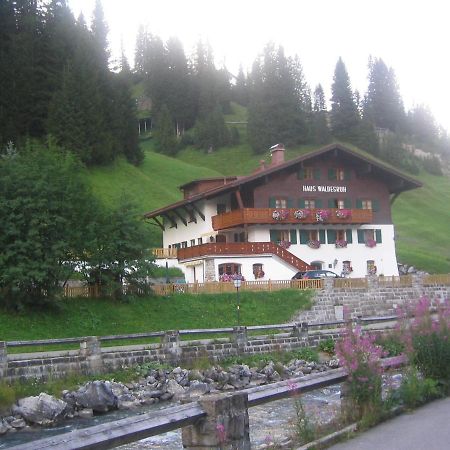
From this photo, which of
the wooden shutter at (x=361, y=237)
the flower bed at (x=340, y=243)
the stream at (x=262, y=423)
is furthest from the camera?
the wooden shutter at (x=361, y=237)

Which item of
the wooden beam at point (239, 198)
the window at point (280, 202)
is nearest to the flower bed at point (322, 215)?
the window at point (280, 202)

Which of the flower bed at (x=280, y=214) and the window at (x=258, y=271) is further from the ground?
the flower bed at (x=280, y=214)

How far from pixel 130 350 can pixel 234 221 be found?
23863mm

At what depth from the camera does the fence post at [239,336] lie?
2631cm

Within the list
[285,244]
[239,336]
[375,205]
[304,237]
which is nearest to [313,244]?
[304,237]

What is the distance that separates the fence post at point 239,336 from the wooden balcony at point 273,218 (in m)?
19.4

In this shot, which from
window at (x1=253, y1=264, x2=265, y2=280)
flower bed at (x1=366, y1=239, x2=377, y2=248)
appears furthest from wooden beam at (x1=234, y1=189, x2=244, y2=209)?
flower bed at (x1=366, y1=239, x2=377, y2=248)

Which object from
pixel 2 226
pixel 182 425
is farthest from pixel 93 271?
pixel 182 425

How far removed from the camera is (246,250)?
43.5 meters

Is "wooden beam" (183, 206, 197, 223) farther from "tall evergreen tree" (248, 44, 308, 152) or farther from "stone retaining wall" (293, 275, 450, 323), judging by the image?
"tall evergreen tree" (248, 44, 308, 152)

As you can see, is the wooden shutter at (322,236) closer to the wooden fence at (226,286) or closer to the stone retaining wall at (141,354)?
the wooden fence at (226,286)

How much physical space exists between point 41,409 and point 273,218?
1202 inches

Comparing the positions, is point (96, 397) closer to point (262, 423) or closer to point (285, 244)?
point (262, 423)

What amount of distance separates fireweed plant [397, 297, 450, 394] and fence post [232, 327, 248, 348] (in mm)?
15661
